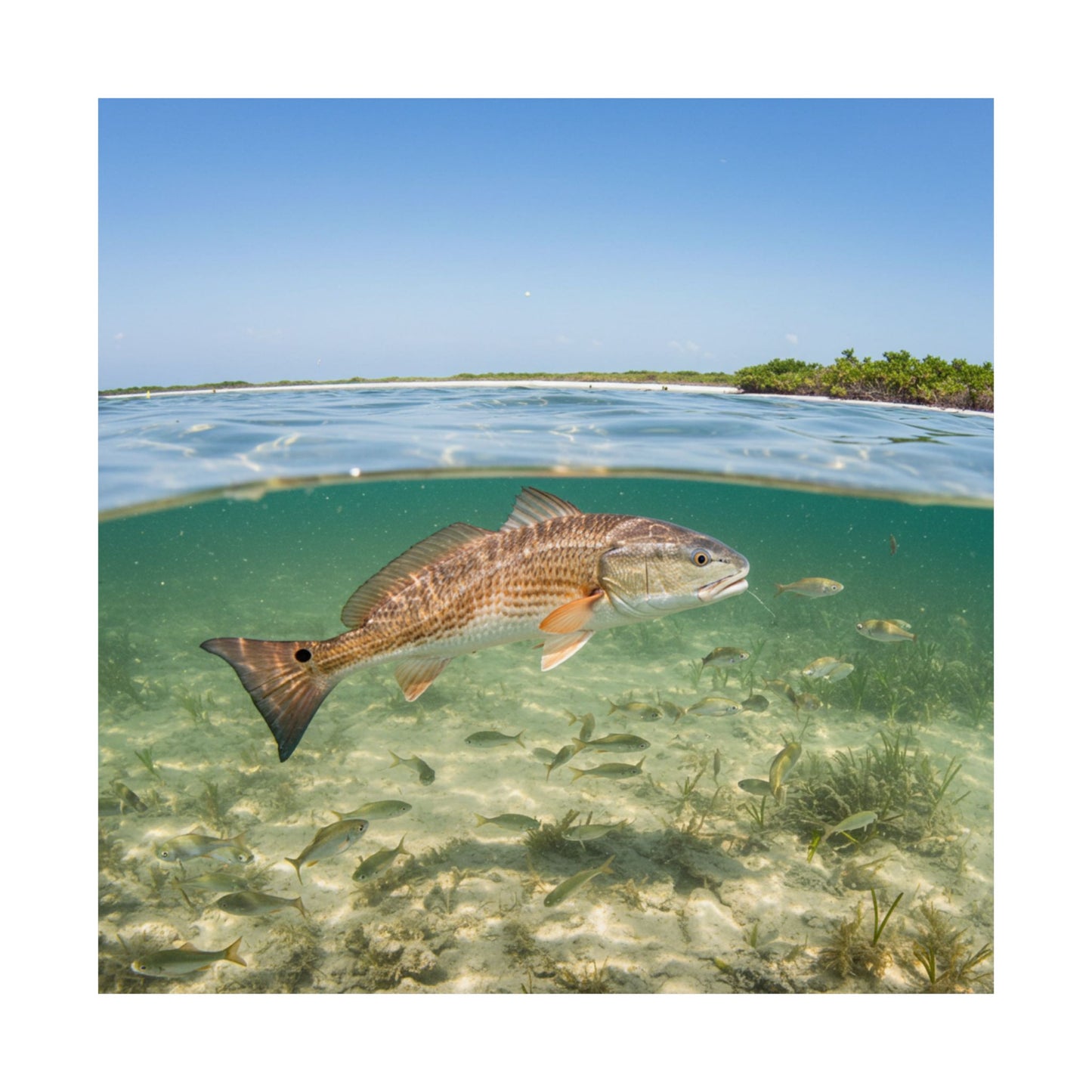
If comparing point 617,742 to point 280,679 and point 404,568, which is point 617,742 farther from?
point 280,679

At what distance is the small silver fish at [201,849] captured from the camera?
4629 mm

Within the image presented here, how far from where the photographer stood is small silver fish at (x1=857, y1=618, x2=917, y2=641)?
6.71m

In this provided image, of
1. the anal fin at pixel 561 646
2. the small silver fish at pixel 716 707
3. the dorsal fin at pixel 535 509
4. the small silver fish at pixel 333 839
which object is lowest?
the small silver fish at pixel 333 839

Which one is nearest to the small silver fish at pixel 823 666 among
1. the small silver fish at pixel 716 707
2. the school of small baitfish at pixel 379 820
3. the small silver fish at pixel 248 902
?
the school of small baitfish at pixel 379 820

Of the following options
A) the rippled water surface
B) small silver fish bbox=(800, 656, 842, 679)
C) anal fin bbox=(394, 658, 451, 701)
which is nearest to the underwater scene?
anal fin bbox=(394, 658, 451, 701)

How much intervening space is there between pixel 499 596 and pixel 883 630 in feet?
15.9

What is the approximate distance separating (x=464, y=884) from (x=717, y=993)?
6.96 feet

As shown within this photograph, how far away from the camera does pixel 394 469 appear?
1305cm

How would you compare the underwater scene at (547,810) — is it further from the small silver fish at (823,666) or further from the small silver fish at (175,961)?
the small silver fish at (823,666)

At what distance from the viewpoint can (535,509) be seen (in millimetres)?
4090

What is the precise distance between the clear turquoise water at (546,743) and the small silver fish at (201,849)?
0.75 meters

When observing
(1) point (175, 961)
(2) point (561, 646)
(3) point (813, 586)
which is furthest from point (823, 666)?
(1) point (175, 961)

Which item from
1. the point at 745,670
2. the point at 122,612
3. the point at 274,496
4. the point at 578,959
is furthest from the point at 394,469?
the point at 122,612

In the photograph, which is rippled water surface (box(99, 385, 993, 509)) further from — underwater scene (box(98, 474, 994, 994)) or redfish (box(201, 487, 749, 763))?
redfish (box(201, 487, 749, 763))
